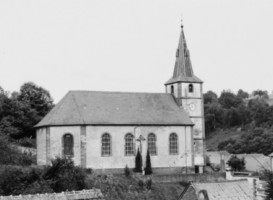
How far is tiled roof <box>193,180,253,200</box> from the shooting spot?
35.7 meters

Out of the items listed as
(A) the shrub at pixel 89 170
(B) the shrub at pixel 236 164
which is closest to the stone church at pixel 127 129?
(A) the shrub at pixel 89 170

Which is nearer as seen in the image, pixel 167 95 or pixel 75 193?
pixel 75 193

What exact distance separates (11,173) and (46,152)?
602 inches

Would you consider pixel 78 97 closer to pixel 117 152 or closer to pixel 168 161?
pixel 117 152

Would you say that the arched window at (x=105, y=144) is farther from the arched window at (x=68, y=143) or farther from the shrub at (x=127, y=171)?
the arched window at (x=68, y=143)

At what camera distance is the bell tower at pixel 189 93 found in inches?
2511

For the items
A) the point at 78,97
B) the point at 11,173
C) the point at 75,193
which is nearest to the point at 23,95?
the point at 78,97

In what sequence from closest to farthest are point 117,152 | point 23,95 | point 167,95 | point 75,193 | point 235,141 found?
point 75,193 < point 117,152 < point 167,95 < point 23,95 < point 235,141

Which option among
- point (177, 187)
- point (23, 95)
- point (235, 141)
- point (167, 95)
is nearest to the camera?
point (177, 187)

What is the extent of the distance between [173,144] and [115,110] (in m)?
7.36

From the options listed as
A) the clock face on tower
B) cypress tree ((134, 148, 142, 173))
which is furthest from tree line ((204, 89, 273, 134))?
cypress tree ((134, 148, 142, 173))

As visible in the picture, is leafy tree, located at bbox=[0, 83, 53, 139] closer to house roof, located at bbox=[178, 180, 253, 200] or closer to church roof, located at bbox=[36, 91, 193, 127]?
church roof, located at bbox=[36, 91, 193, 127]

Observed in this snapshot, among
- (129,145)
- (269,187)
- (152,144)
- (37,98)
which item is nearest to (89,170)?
(129,145)

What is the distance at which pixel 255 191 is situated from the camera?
37094 millimetres
